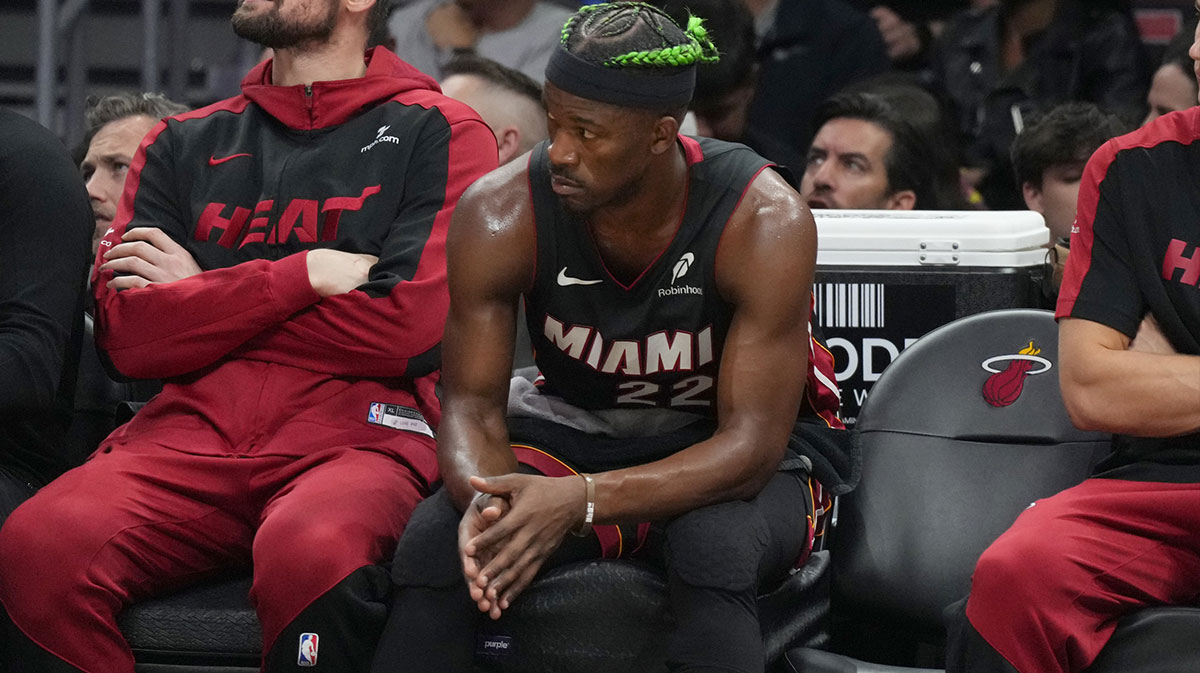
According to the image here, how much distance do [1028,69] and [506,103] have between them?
197 cm

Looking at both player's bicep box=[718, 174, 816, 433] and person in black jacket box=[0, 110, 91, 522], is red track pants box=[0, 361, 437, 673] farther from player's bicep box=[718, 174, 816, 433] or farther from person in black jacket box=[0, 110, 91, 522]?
player's bicep box=[718, 174, 816, 433]

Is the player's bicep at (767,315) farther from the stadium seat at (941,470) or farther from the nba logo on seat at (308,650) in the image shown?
the nba logo on seat at (308,650)

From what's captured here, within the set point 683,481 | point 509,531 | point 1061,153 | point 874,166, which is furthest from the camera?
point 874,166

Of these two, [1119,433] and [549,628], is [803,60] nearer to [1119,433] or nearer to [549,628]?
[1119,433]

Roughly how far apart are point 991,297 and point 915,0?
2872 millimetres

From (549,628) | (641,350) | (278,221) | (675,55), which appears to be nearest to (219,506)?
(278,221)

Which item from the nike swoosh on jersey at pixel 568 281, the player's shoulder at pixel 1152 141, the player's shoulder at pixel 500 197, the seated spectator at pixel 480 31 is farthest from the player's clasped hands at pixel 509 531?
the seated spectator at pixel 480 31

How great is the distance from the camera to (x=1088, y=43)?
5.04 metres

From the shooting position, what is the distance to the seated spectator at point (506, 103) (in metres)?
4.16

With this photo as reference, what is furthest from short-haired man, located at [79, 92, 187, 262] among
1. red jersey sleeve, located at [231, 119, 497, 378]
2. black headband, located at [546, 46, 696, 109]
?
black headband, located at [546, 46, 696, 109]

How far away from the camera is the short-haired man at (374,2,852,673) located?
234 cm

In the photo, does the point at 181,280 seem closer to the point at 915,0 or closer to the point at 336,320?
the point at 336,320

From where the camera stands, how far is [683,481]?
242 centimetres

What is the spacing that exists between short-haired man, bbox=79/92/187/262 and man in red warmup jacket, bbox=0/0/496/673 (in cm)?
69
